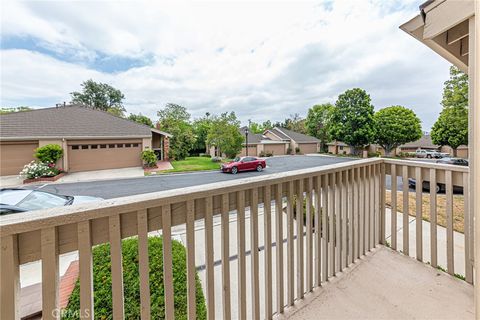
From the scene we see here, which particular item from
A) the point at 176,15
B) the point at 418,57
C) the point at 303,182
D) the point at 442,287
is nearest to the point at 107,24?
the point at 176,15

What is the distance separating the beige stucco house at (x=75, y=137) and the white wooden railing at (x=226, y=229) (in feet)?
18.9

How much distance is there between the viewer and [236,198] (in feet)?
3.54

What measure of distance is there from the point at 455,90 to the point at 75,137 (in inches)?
548

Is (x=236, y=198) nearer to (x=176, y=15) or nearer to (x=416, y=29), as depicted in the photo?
(x=416, y=29)

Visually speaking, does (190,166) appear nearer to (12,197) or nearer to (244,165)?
(244,165)

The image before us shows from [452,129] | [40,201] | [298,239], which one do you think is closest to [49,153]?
[40,201]

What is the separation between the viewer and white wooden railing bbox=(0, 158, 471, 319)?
0.62 m

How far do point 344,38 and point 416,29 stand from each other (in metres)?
2.01

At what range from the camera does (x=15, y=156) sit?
18.3 ft

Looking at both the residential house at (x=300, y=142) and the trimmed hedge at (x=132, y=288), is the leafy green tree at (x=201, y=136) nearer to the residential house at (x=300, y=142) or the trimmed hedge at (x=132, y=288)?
the residential house at (x=300, y=142)

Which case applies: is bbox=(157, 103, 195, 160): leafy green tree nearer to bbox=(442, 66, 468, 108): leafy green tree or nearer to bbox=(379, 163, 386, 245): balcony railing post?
bbox=(379, 163, 386, 245): balcony railing post

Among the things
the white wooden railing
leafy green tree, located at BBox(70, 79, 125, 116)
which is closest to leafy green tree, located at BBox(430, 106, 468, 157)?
the white wooden railing

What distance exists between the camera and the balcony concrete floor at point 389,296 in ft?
4.27

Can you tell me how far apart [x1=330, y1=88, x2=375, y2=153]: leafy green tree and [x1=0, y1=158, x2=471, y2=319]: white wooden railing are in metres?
13.7
